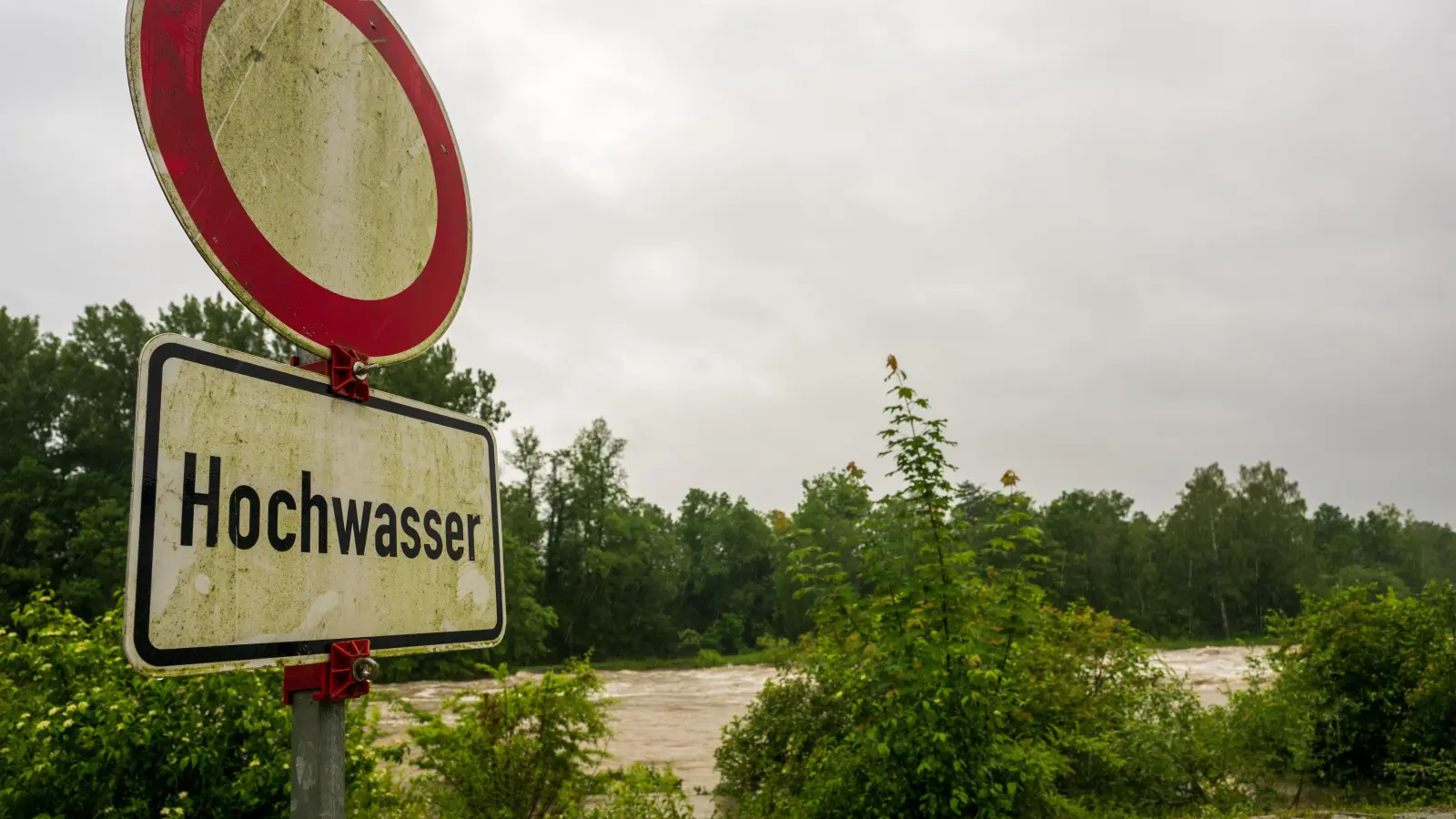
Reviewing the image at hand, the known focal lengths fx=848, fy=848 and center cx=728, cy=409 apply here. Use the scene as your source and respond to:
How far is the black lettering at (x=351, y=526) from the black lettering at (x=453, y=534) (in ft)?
0.66

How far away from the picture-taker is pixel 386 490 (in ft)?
5.21

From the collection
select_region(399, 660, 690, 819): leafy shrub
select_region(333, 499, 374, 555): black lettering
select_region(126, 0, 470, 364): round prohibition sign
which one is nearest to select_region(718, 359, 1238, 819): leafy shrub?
select_region(399, 660, 690, 819): leafy shrub

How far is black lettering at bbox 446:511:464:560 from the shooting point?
5.59 ft

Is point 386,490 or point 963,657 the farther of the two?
point 963,657

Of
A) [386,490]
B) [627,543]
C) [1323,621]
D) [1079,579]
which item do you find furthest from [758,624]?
[386,490]

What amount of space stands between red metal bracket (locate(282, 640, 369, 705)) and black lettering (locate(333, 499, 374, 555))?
161 mm

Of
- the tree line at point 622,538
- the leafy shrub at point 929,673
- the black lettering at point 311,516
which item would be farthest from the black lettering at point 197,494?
the tree line at point 622,538

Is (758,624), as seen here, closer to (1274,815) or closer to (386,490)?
(1274,815)

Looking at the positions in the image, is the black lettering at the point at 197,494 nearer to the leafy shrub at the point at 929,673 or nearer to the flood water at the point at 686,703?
the leafy shrub at the point at 929,673

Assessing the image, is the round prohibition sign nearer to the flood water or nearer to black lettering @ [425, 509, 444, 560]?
black lettering @ [425, 509, 444, 560]

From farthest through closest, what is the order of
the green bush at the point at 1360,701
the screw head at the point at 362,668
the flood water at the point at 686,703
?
1. the flood water at the point at 686,703
2. the green bush at the point at 1360,701
3. the screw head at the point at 362,668

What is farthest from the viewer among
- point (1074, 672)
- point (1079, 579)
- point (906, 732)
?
point (1079, 579)

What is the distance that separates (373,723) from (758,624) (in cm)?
6571

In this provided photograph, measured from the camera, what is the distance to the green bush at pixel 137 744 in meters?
4.04
